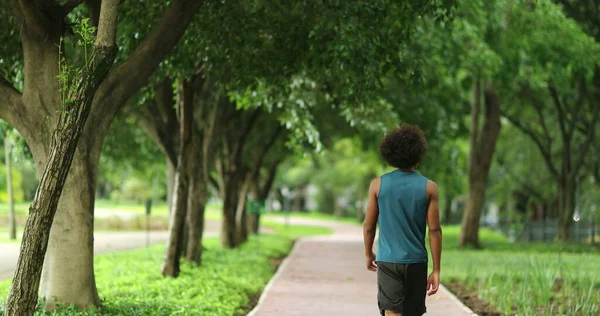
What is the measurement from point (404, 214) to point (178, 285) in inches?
308

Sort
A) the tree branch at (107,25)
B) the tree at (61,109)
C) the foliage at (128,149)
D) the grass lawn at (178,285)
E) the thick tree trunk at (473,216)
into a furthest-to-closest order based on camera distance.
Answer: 1. the thick tree trunk at (473,216)
2. the foliage at (128,149)
3. the grass lawn at (178,285)
4. the tree at (61,109)
5. the tree branch at (107,25)

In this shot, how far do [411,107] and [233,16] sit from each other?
12.8m

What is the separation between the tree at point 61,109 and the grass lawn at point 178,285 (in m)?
0.44

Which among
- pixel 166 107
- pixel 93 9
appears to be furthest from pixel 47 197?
pixel 166 107

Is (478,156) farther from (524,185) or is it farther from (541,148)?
(524,185)

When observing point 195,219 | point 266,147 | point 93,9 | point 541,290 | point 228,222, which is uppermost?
point 93,9

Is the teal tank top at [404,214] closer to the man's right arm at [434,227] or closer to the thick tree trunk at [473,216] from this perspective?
the man's right arm at [434,227]

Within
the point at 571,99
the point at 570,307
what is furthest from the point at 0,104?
the point at 571,99

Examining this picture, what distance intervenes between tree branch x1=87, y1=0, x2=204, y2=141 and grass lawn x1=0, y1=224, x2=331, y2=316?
6.95 feet

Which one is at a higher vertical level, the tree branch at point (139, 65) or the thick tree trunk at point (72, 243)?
the tree branch at point (139, 65)

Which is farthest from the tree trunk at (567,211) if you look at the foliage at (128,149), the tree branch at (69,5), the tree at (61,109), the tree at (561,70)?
the tree branch at (69,5)

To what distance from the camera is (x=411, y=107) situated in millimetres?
22781

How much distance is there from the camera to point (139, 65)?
8953 millimetres

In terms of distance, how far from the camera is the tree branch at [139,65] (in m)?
8.84
